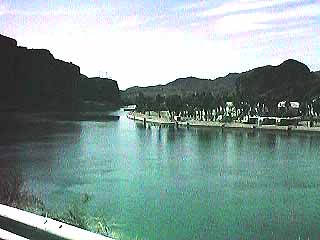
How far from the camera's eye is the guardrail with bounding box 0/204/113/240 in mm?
507

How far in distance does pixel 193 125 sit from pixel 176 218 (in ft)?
31.1

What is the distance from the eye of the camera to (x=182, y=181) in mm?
4633

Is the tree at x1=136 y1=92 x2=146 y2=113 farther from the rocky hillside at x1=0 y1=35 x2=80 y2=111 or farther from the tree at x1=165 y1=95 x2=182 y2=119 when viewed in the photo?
the rocky hillside at x1=0 y1=35 x2=80 y2=111

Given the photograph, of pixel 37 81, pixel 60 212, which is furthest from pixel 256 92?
pixel 60 212

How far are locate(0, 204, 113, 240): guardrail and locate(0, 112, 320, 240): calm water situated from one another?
166 centimetres

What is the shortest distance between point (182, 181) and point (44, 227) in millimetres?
4123

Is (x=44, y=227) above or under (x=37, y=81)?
under

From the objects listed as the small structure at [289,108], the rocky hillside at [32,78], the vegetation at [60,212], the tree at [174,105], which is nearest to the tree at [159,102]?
the tree at [174,105]

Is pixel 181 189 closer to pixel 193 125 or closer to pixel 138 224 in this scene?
pixel 138 224

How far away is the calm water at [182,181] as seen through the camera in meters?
2.97

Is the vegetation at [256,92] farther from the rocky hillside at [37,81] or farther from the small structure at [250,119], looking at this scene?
the rocky hillside at [37,81]

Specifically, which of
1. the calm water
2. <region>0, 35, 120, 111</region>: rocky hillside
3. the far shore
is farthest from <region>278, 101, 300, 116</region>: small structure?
<region>0, 35, 120, 111</region>: rocky hillside

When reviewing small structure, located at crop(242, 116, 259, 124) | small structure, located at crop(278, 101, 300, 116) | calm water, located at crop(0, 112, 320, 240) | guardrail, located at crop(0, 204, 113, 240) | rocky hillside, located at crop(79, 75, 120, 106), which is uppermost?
rocky hillside, located at crop(79, 75, 120, 106)

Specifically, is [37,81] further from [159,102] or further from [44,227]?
[44,227]
